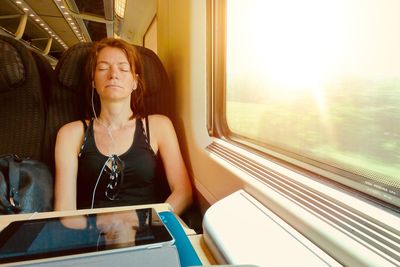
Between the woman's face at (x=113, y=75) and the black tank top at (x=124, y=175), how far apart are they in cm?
20

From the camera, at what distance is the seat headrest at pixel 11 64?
4.81ft

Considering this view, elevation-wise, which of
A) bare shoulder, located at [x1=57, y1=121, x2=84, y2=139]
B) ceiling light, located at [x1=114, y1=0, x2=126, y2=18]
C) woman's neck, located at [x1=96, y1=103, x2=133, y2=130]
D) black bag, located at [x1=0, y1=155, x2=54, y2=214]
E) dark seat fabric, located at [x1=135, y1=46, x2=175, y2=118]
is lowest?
black bag, located at [x1=0, y1=155, x2=54, y2=214]

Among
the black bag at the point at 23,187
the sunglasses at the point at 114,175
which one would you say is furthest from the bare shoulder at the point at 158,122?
the black bag at the point at 23,187

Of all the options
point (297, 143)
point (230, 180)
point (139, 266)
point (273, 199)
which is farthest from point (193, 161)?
point (139, 266)

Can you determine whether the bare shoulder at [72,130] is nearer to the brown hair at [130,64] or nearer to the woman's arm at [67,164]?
the woman's arm at [67,164]

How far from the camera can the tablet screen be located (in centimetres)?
54

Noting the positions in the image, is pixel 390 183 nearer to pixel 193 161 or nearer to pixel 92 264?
pixel 92 264

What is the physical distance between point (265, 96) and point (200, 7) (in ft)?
1.86

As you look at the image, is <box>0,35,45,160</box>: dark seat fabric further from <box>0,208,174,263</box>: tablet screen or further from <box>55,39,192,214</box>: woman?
<box>0,208,174,263</box>: tablet screen

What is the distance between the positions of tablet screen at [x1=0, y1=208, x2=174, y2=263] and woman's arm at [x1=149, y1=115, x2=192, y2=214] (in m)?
0.74

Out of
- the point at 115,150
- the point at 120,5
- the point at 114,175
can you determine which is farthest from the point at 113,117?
the point at 120,5

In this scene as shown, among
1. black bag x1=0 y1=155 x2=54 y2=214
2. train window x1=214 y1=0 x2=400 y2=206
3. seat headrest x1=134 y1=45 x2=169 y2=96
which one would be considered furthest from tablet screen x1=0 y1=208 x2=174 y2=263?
seat headrest x1=134 y1=45 x2=169 y2=96

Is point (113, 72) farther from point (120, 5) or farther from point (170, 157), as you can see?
point (120, 5)

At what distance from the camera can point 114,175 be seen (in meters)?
1.38
